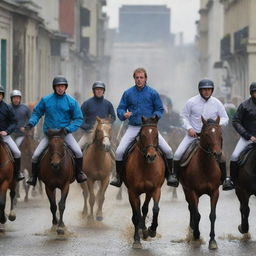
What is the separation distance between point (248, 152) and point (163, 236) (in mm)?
1743

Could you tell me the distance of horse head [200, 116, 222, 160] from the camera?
14.7 metres

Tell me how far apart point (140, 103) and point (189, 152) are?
995 mm

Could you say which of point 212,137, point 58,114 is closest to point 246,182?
point 212,137

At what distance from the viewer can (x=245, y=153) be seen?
1595 cm

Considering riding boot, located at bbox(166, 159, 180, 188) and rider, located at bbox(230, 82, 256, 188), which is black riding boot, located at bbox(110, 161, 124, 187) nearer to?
riding boot, located at bbox(166, 159, 180, 188)

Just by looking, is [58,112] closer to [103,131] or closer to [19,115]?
[103,131]

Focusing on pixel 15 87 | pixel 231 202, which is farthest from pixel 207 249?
pixel 15 87

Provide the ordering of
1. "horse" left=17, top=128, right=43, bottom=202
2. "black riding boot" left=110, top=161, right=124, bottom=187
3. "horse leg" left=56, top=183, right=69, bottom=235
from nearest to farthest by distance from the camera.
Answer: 1. "horse leg" left=56, top=183, right=69, bottom=235
2. "black riding boot" left=110, top=161, right=124, bottom=187
3. "horse" left=17, top=128, right=43, bottom=202

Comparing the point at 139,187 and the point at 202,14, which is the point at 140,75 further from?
the point at 202,14

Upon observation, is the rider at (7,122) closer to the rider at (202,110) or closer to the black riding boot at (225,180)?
the rider at (202,110)

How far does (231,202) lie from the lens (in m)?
22.0

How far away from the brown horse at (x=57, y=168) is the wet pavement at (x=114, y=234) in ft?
1.61

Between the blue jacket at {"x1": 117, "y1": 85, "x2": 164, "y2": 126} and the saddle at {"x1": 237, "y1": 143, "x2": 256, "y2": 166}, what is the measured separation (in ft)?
4.30

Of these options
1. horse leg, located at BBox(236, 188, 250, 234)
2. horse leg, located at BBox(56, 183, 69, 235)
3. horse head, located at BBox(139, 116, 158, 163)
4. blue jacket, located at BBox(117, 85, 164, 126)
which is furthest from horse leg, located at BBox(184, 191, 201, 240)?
horse leg, located at BBox(56, 183, 69, 235)
